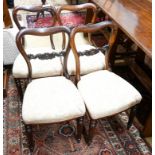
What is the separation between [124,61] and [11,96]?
1.24 meters

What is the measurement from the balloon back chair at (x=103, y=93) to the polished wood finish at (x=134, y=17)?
18cm

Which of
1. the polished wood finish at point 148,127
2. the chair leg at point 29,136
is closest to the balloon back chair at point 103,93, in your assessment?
the polished wood finish at point 148,127

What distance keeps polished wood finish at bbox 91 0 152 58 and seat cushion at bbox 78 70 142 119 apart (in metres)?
0.30

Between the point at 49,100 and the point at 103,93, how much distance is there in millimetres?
Answer: 358

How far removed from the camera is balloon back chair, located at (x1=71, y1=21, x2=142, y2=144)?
1.40 meters

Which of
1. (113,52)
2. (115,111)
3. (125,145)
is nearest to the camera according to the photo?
(115,111)

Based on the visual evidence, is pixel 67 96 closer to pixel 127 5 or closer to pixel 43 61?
pixel 43 61

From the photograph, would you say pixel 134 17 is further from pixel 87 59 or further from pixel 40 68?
pixel 40 68

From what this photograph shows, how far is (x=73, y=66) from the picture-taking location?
177 cm

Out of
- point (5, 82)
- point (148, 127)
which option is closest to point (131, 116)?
point (148, 127)

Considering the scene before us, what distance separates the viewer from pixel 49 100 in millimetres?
1402

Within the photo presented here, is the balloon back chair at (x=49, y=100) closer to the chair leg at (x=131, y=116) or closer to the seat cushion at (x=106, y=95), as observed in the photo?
the seat cushion at (x=106, y=95)

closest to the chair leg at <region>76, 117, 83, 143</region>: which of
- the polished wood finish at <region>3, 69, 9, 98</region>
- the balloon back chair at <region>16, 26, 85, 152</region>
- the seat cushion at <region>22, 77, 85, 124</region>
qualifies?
the balloon back chair at <region>16, 26, 85, 152</region>

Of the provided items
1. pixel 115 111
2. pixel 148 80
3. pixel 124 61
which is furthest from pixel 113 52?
pixel 115 111
